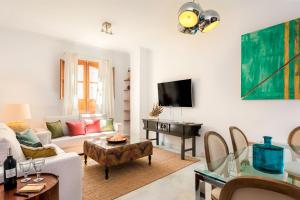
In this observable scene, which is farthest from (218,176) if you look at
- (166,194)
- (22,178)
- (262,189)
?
(22,178)

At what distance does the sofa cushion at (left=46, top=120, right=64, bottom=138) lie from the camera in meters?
3.92

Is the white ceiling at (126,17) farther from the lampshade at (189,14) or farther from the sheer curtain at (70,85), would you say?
the lampshade at (189,14)

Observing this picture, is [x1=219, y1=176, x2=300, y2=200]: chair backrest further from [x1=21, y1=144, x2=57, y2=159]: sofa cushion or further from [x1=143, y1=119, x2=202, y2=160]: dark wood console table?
[x1=143, y1=119, x2=202, y2=160]: dark wood console table

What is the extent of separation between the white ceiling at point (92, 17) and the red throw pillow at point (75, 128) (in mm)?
2158

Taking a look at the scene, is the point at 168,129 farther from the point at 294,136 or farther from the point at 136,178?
the point at 294,136

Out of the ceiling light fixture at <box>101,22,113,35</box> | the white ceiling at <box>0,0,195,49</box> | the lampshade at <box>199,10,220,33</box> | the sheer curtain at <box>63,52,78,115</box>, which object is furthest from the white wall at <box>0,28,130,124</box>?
the lampshade at <box>199,10,220,33</box>

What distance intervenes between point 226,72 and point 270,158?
95.4 inches

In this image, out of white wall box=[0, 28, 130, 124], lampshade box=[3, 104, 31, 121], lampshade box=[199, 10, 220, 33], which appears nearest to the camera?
lampshade box=[199, 10, 220, 33]

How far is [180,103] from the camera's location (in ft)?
14.0

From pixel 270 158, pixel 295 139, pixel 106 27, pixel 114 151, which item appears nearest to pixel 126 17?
pixel 106 27

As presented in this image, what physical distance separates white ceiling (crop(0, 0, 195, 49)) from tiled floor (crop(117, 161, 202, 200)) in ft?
9.07

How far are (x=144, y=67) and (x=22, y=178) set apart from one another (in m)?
4.20

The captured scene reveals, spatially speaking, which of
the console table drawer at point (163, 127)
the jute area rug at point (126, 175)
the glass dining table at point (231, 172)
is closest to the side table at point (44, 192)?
the jute area rug at point (126, 175)

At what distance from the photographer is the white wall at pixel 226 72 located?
2807 millimetres
